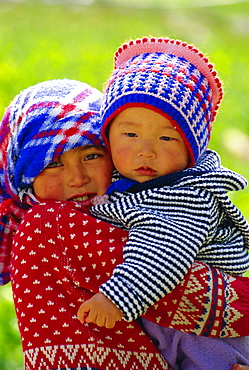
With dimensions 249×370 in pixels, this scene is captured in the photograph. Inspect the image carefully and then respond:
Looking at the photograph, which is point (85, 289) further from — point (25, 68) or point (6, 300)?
point (25, 68)

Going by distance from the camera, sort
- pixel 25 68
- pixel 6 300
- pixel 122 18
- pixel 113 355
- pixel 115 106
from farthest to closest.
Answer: pixel 122 18, pixel 25 68, pixel 6 300, pixel 115 106, pixel 113 355

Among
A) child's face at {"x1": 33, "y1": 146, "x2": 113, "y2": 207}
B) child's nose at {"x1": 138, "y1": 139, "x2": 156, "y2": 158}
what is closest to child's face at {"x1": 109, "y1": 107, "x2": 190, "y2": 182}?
Answer: child's nose at {"x1": 138, "y1": 139, "x2": 156, "y2": 158}

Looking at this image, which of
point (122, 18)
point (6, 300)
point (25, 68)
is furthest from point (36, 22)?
point (6, 300)

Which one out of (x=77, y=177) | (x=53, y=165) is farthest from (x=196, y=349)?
(x=53, y=165)

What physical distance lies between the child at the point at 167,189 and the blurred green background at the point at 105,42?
1.62m

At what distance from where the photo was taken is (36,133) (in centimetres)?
279

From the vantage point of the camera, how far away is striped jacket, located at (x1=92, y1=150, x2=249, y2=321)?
92.7 inches

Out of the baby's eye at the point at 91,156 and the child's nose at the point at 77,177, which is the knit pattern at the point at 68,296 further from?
the baby's eye at the point at 91,156

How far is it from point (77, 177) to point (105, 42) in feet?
26.4

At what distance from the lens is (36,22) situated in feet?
38.5

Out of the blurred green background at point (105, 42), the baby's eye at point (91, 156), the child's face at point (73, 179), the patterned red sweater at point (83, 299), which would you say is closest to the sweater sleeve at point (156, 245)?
the patterned red sweater at point (83, 299)

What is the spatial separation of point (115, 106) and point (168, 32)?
9238 mm

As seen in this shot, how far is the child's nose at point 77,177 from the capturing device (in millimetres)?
2777

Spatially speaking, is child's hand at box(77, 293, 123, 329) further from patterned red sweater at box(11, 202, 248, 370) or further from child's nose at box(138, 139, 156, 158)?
child's nose at box(138, 139, 156, 158)
